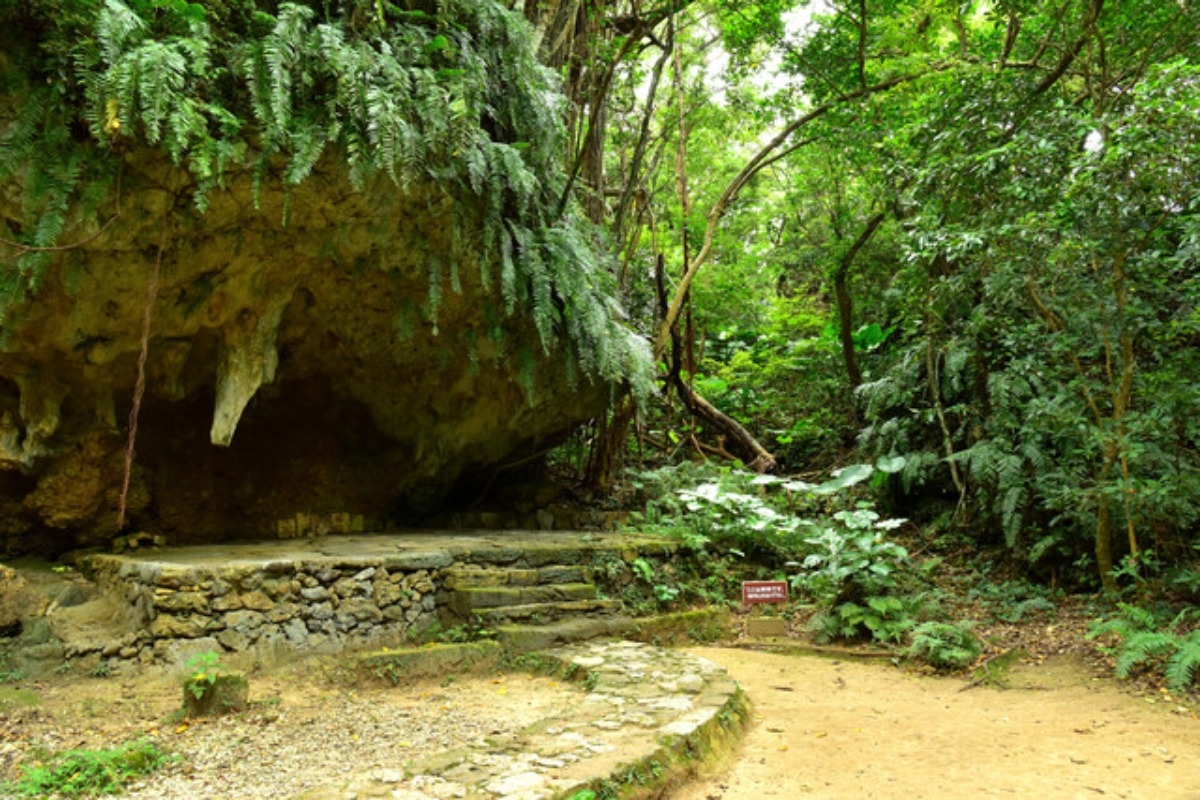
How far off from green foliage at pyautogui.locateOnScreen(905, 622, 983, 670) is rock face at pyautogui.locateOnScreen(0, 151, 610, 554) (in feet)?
11.8

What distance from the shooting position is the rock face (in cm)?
460

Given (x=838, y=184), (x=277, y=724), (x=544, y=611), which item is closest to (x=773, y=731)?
(x=544, y=611)

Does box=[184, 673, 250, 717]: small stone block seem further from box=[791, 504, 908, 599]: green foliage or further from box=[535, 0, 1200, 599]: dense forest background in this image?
box=[791, 504, 908, 599]: green foliage

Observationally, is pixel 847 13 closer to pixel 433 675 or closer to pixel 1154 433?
pixel 1154 433

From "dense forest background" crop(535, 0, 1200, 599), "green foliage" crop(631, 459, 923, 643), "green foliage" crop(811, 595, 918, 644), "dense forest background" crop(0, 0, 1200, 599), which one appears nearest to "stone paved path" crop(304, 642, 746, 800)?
"green foliage" crop(811, 595, 918, 644)

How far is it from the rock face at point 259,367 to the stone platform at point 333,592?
0.69 meters

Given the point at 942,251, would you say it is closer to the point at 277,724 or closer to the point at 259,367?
the point at 259,367

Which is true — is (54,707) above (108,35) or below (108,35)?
below

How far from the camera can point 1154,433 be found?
18.9ft

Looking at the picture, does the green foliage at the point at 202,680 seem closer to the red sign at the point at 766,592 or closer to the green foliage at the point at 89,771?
the green foliage at the point at 89,771

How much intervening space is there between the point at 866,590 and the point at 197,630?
17.4 feet

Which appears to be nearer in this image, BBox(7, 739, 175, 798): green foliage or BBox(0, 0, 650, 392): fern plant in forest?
BBox(7, 739, 175, 798): green foliage

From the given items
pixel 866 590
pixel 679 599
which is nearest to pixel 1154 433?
pixel 866 590

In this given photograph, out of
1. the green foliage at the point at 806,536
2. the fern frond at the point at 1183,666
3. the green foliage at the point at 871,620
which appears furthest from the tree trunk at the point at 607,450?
the fern frond at the point at 1183,666
